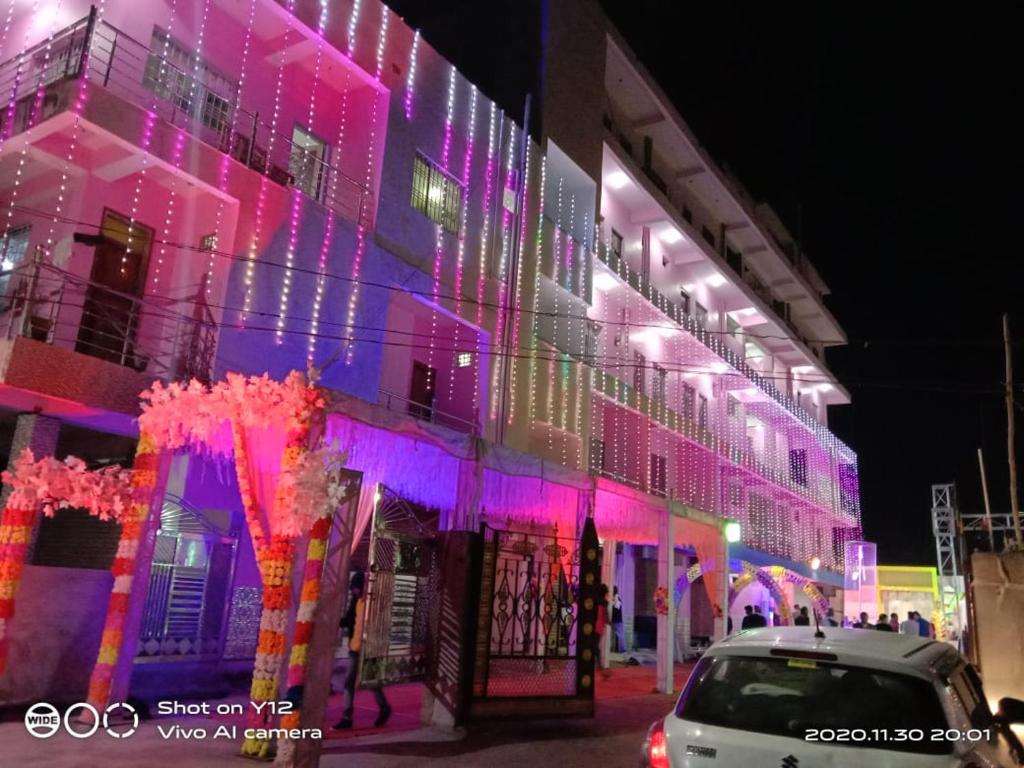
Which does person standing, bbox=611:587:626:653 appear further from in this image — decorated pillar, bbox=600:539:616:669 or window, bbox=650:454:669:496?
window, bbox=650:454:669:496

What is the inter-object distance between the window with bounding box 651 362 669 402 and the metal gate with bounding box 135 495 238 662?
17.1m

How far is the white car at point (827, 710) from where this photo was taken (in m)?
3.57

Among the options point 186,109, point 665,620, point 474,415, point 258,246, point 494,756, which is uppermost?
point 186,109

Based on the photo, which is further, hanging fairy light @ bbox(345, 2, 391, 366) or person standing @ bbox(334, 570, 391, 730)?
hanging fairy light @ bbox(345, 2, 391, 366)

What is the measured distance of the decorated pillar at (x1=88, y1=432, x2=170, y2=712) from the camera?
8.13m

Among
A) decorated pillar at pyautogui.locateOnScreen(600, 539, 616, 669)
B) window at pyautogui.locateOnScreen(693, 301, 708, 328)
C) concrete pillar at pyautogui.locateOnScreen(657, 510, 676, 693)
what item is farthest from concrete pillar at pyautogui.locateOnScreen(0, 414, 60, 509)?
window at pyautogui.locateOnScreen(693, 301, 708, 328)

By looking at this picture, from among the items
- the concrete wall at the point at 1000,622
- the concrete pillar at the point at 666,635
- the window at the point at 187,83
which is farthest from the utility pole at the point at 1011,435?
the window at the point at 187,83

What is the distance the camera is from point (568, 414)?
18.9 metres

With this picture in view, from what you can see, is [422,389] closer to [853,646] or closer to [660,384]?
[853,646]

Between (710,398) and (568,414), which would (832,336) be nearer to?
(710,398)

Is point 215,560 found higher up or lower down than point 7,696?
higher up

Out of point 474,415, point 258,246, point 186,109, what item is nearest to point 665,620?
point 474,415

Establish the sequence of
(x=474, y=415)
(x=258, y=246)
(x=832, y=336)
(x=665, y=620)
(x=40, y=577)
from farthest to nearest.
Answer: (x=832, y=336) → (x=474, y=415) → (x=665, y=620) → (x=258, y=246) → (x=40, y=577)

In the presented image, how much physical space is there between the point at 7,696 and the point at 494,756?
221 inches
